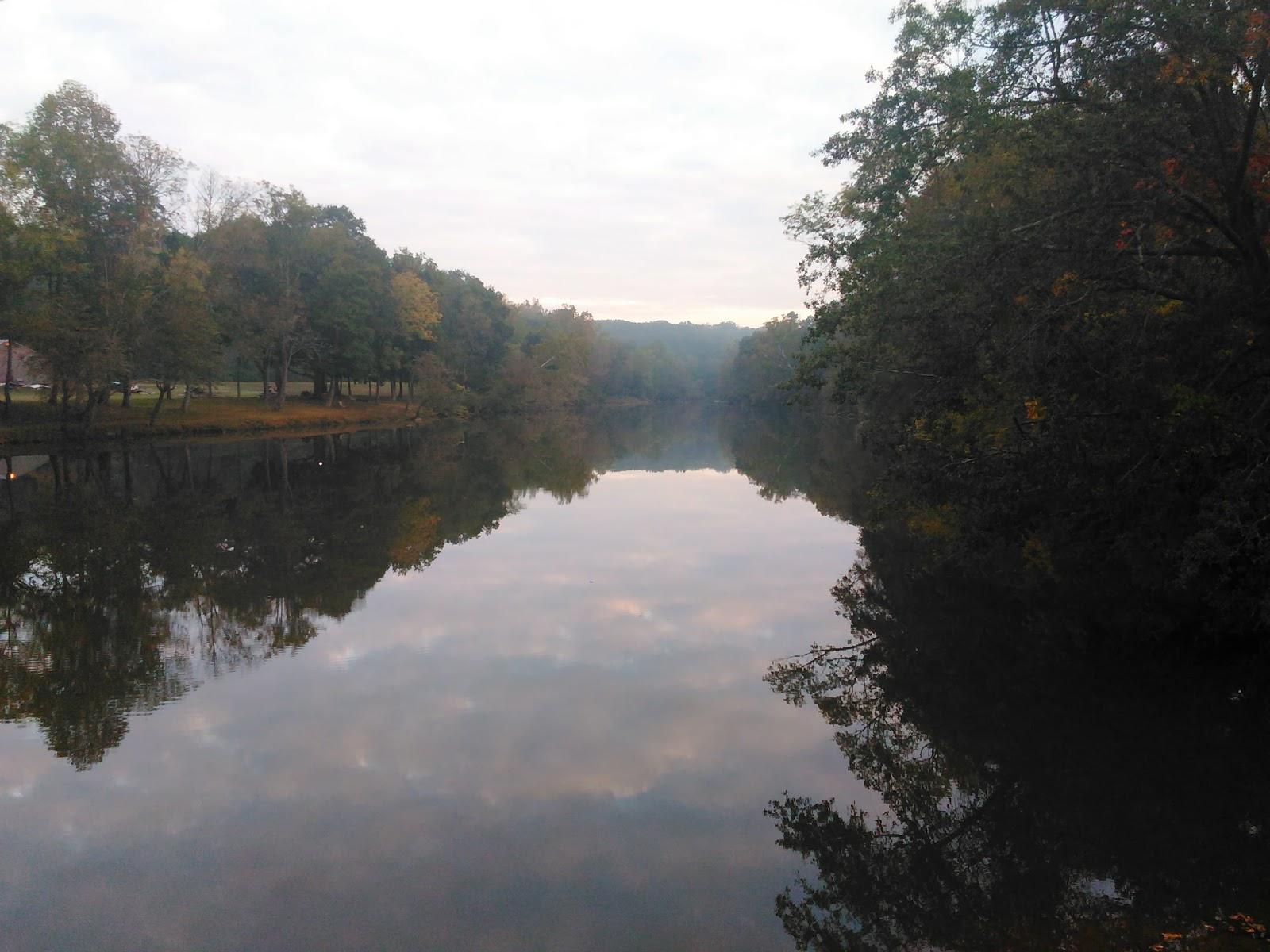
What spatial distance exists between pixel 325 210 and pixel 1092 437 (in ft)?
208

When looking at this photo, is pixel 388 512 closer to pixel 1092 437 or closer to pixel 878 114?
pixel 878 114

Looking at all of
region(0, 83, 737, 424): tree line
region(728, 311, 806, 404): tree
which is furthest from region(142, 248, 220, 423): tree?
region(728, 311, 806, 404): tree

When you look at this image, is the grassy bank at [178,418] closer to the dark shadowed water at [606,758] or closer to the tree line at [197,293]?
the tree line at [197,293]

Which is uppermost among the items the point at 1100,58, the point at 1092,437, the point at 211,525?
the point at 1100,58

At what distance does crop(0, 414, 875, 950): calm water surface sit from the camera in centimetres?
550

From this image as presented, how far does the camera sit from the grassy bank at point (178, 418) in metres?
35.8

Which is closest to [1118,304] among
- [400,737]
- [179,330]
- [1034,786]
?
[1034,786]

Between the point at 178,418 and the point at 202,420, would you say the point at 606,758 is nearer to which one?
the point at 178,418

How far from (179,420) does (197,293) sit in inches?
257

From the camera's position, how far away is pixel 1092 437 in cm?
920

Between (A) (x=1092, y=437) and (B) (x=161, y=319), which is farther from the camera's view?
(B) (x=161, y=319)

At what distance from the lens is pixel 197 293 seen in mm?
39906

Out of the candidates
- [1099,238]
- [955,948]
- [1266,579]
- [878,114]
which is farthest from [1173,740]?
[878,114]

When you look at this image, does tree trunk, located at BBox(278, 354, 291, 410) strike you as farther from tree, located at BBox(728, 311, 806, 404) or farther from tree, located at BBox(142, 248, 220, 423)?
tree, located at BBox(728, 311, 806, 404)
